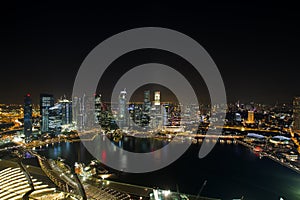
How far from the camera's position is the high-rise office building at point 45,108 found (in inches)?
409

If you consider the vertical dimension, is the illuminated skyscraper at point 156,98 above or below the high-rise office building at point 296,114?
above

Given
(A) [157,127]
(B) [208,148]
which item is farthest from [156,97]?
(B) [208,148]

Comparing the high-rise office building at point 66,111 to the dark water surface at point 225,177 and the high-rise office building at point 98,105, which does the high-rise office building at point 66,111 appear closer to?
the high-rise office building at point 98,105

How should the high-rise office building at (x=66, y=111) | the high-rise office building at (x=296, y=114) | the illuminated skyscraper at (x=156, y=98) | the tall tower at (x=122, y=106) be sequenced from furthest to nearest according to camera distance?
the illuminated skyscraper at (x=156, y=98), the tall tower at (x=122, y=106), the high-rise office building at (x=66, y=111), the high-rise office building at (x=296, y=114)

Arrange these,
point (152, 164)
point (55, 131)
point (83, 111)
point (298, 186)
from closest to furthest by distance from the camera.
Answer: point (298, 186), point (152, 164), point (55, 131), point (83, 111)

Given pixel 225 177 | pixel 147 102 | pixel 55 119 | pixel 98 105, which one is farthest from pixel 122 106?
pixel 225 177

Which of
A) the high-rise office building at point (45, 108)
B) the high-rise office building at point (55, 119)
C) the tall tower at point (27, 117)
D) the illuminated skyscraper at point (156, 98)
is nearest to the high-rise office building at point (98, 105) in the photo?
the high-rise office building at point (55, 119)

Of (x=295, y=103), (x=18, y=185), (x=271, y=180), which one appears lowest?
(x=271, y=180)

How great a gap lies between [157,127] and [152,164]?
6968 mm

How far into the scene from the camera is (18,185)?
2381mm

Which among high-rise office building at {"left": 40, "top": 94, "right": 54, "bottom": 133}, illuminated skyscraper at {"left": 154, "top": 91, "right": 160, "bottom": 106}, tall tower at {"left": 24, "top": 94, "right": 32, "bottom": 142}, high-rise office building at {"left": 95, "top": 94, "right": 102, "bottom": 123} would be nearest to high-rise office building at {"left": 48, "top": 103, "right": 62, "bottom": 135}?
high-rise office building at {"left": 40, "top": 94, "right": 54, "bottom": 133}

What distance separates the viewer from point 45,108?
1117 centimetres

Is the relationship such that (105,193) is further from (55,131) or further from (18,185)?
(55,131)

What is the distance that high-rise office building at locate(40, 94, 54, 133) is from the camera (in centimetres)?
1038
